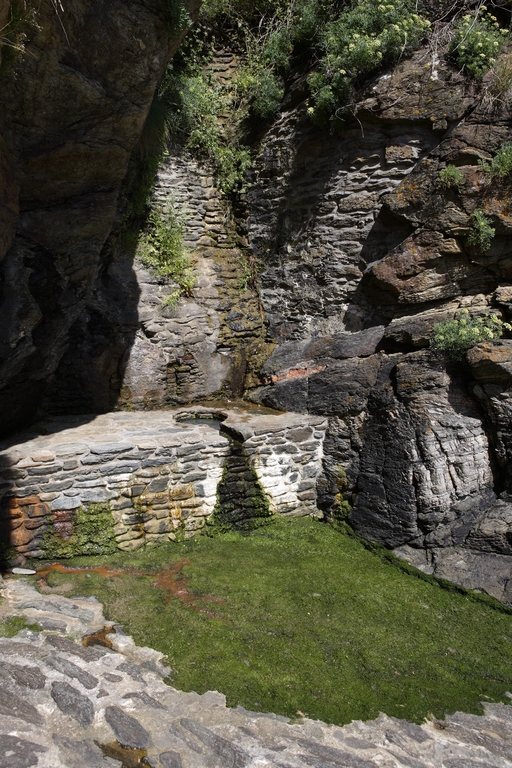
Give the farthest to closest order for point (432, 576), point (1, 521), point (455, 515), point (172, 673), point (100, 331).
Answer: point (100, 331) < point (455, 515) < point (432, 576) < point (1, 521) < point (172, 673)

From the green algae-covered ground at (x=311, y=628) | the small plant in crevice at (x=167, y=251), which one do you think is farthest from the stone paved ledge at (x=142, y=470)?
the small plant in crevice at (x=167, y=251)

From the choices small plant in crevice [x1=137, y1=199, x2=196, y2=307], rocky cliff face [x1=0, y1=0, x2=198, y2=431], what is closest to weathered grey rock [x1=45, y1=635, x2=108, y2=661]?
rocky cliff face [x1=0, y1=0, x2=198, y2=431]

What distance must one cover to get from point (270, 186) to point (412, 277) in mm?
2501

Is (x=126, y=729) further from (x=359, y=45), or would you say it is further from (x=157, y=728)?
(x=359, y=45)

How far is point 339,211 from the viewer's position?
7.07m

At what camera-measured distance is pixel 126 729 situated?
307cm

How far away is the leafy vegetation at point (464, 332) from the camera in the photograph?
5.62 metres

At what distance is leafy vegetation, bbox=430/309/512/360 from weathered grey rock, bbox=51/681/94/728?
4325mm

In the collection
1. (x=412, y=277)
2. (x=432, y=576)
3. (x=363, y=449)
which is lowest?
(x=432, y=576)

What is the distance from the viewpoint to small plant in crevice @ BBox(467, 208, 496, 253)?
5.90m

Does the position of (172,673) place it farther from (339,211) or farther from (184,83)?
(184,83)

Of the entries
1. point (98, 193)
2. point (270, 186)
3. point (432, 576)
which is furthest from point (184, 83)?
point (432, 576)

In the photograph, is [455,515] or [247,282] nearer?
[455,515]

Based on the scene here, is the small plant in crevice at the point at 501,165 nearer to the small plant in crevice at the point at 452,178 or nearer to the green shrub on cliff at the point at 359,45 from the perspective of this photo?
the small plant in crevice at the point at 452,178
